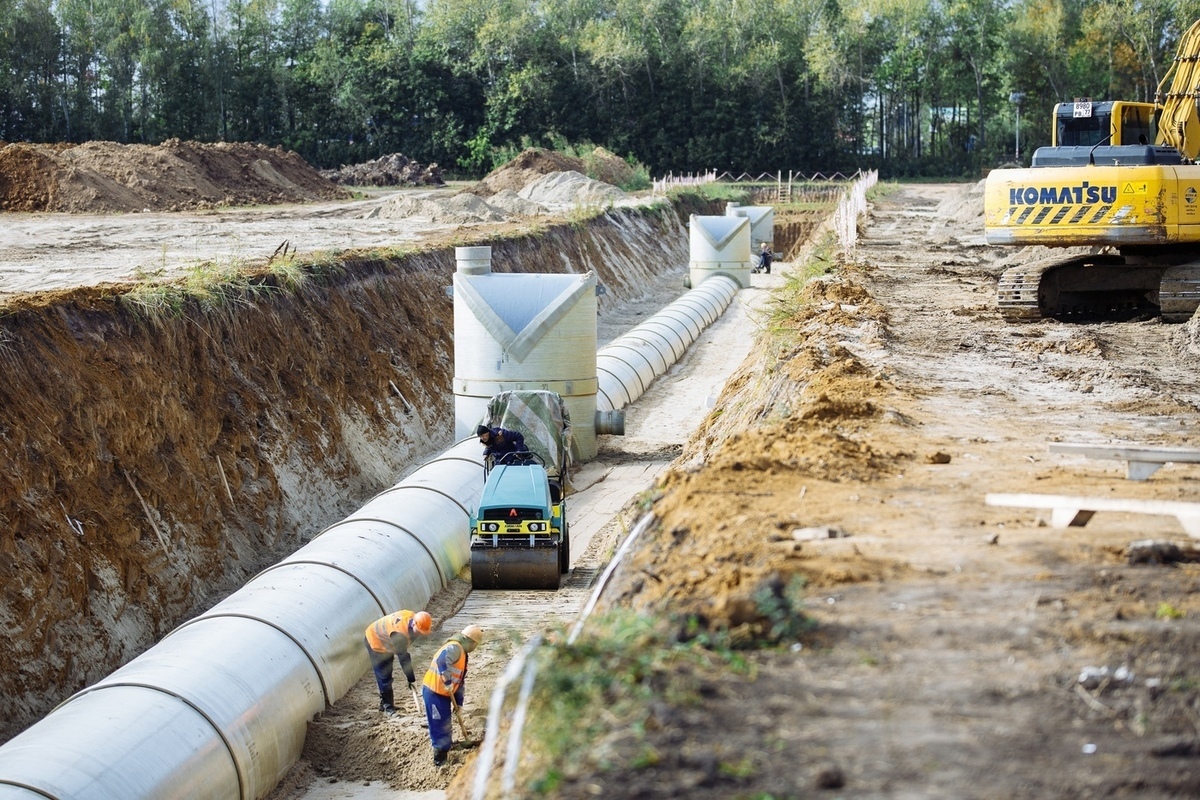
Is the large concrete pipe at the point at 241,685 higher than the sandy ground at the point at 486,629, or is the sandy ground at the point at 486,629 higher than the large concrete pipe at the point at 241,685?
the large concrete pipe at the point at 241,685

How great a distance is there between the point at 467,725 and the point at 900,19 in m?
68.8

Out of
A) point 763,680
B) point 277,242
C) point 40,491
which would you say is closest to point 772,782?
point 763,680

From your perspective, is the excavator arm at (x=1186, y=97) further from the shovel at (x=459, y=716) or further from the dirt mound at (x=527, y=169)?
the dirt mound at (x=527, y=169)

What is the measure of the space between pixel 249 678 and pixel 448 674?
57.2 inches

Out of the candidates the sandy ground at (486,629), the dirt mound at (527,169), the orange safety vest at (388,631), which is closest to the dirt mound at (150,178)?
the dirt mound at (527,169)

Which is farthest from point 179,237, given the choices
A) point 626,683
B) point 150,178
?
point 626,683

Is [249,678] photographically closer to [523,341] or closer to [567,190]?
[523,341]

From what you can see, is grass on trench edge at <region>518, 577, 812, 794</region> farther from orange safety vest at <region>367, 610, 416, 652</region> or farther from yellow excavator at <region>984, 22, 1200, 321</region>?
yellow excavator at <region>984, 22, 1200, 321</region>

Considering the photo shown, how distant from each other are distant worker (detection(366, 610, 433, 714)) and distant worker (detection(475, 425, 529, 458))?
3890 mm

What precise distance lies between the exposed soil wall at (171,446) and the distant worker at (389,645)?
321 cm

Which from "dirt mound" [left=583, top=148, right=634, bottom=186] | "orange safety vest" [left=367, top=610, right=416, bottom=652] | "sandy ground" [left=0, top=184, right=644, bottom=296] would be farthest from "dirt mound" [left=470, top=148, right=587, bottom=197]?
"orange safety vest" [left=367, top=610, right=416, bottom=652]

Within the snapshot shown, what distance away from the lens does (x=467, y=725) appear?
9836 mm

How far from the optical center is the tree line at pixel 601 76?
2537 inches

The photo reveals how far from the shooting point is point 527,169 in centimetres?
5250
